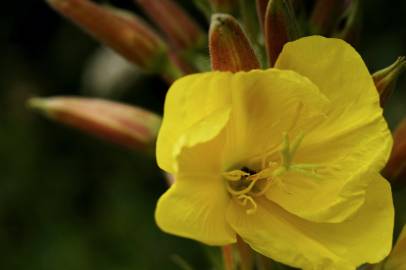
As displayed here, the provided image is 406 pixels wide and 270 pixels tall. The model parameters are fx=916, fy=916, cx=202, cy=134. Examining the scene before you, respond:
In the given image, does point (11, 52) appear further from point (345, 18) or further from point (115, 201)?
point (345, 18)

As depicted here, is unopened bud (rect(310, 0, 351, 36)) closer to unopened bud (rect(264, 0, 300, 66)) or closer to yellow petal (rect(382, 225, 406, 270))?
unopened bud (rect(264, 0, 300, 66))

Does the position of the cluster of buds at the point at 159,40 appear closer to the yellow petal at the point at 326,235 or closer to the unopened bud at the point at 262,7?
the unopened bud at the point at 262,7

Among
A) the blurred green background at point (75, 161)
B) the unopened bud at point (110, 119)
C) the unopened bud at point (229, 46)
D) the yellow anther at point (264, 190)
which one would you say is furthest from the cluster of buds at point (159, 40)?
the blurred green background at point (75, 161)

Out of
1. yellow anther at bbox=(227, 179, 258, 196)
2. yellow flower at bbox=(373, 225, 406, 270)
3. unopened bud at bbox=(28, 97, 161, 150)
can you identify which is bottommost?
unopened bud at bbox=(28, 97, 161, 150)

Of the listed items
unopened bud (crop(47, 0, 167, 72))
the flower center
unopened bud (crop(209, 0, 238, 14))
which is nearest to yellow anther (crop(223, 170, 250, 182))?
the flower center

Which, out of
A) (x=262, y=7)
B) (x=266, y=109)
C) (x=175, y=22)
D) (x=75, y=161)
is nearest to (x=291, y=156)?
(x=266, y=109)
